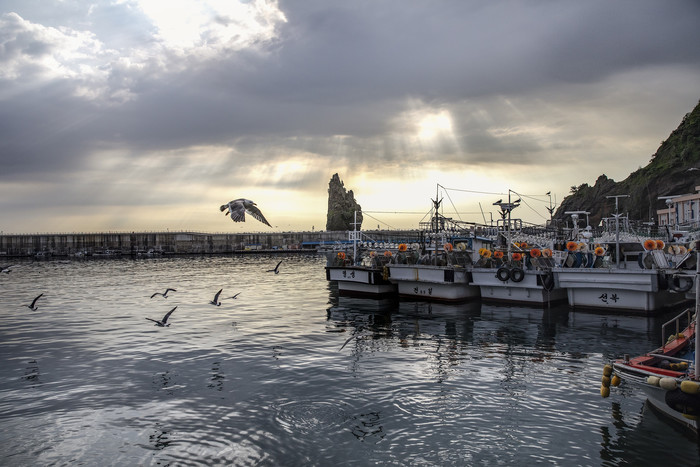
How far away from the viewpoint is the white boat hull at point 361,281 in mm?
41719

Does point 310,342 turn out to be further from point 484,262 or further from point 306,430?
point 484,262

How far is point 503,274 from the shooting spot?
36.6 metres

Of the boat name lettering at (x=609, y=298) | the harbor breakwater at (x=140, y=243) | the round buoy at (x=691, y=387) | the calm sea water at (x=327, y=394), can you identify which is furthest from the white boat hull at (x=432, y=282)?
the harbor breakwater at (x=140, y=243)

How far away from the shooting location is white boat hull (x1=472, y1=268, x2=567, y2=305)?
35750mm

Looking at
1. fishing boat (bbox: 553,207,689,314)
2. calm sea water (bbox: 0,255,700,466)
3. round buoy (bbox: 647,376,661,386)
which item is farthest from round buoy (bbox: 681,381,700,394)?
fishing boat (bbox: 553,207,689,314)

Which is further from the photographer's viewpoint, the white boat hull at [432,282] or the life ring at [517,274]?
the white boat hull at [432,282]

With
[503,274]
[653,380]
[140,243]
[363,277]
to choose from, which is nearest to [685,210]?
[503,274]

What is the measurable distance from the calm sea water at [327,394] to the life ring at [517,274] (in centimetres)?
514

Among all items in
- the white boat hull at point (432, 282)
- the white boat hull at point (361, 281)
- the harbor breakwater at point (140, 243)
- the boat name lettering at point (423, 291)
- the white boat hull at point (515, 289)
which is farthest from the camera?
the harbor breakwater at point (140, 243)

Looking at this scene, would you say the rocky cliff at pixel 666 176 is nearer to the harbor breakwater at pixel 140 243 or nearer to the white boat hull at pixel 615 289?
the white boat hull at pixel 615 289

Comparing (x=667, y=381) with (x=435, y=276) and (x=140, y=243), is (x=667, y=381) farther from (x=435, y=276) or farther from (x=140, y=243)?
(x=140, y=243)

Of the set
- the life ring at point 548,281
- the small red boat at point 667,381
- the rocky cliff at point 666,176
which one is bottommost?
the small red boat at point 667,381

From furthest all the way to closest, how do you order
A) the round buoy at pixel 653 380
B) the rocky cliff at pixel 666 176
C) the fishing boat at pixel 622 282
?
the rocky cliff at pixel 666 176 → the fishing boat at pixel 622 282 → the round buoy at pixel 653 380

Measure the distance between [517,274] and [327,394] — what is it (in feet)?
78.9
